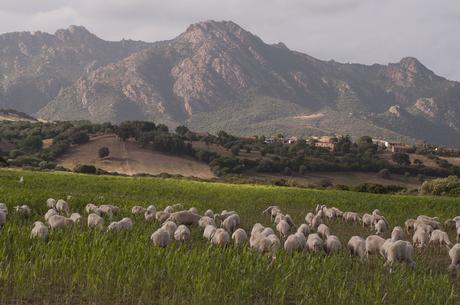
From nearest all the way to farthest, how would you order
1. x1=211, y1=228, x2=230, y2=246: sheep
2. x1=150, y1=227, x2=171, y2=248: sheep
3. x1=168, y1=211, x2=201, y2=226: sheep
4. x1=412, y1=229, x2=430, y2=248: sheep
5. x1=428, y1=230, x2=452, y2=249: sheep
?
1. x1=150, y1=227, x2=171, y2=248: sheep
2. x1=211, y1=228, x2=230, y2=246: sheep
3. x1=428, y1=230, x2=452, y2=249: sheep
4. x1=412, y1=229, x2=430, y2=248: sheep
5. x1=168, y1=211, x2=201, y2=226: sheep

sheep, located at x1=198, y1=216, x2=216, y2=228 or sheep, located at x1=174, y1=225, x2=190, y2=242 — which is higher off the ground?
sheep, located at x1=174, y1=225, x2=190, y2=242

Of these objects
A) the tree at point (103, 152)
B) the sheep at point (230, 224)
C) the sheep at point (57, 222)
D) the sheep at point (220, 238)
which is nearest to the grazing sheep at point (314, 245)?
the sheep at point (220, 238)

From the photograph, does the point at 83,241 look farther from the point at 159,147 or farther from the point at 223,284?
the point at 159,147

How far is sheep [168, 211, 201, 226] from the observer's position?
22.0 metres

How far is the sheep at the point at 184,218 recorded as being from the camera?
72.1 ft

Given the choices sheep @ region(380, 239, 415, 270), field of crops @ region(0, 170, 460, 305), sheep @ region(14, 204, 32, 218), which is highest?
field of crops @ region(0, 170, 460, 305)

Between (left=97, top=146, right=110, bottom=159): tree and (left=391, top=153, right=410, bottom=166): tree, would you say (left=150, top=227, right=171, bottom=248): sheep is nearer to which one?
(left=97, top=146, right=110, bottom=159): tree

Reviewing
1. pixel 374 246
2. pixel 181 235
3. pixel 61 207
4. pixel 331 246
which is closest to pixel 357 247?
pixel 374 246

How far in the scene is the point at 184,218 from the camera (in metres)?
22.3

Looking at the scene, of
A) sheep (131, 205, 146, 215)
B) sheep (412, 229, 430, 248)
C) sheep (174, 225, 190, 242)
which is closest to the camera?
sheep (174, 225, 190, 242)

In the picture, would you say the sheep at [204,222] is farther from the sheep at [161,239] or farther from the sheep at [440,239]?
the sheep at [440,239]

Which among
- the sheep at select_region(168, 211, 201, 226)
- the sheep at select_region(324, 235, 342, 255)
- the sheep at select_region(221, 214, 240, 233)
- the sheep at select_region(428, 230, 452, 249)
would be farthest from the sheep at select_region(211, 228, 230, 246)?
the sheep at select_region(428, 230, 452, 249)

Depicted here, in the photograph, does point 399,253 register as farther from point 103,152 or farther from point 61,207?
point 103,152

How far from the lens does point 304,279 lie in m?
12.4
